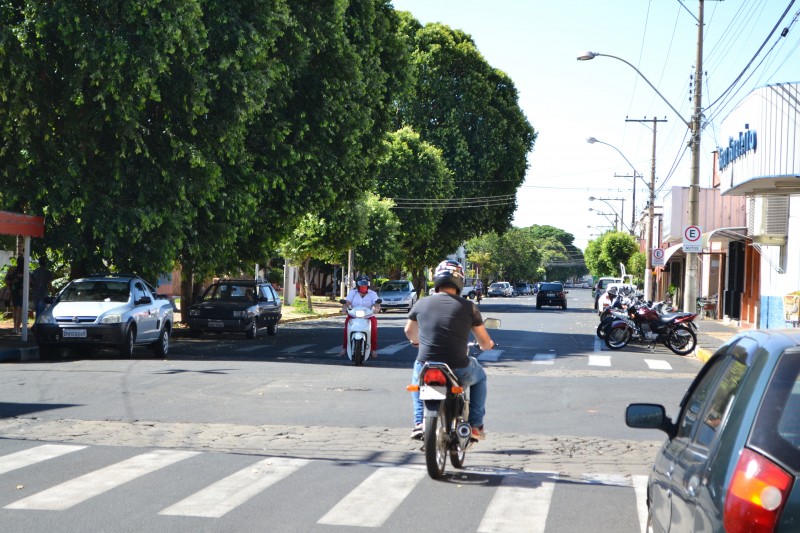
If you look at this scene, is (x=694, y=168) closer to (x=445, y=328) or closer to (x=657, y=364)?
(x=657, y=364)

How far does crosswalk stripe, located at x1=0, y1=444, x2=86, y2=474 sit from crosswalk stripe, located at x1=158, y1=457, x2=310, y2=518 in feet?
5.85

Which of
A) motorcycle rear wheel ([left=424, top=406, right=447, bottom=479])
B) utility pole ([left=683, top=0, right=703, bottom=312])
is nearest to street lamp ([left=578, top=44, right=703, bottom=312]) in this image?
utility pole ([left=683, top=0, right=703, bottom=312])

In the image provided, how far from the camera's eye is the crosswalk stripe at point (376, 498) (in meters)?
7.20

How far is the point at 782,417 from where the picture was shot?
3.58m

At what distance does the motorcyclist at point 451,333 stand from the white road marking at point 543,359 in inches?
491

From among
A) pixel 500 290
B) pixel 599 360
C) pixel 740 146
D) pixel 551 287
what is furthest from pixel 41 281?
pixel 500 290

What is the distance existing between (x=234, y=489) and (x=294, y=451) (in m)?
1.97

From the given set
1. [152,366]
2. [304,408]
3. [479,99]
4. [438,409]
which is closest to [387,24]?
[152,366]

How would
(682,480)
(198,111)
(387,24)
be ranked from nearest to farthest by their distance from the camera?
(682,480) < (198,111) < (387,24)

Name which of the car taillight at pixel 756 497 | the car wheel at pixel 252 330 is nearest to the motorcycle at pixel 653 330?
the car wheel at pixel 252 330

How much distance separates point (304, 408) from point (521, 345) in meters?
14.4

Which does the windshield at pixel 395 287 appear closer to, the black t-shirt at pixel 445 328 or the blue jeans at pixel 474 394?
the blue jeans at pixel 474 394

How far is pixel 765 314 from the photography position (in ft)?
107

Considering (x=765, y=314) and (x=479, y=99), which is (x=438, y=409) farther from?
(x=479, y=99)
